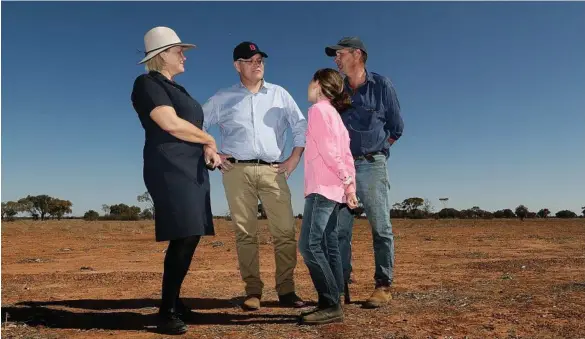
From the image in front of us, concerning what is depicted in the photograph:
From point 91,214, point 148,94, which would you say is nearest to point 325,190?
point 148,94

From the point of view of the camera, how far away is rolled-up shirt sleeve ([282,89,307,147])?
17.5ft

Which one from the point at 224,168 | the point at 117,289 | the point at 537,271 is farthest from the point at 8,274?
the point at 537,271

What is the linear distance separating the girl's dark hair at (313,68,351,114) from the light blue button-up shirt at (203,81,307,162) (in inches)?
38.6

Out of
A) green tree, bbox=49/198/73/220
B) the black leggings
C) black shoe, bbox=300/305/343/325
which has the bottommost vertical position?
black shoe, bbox=300/305/343/325

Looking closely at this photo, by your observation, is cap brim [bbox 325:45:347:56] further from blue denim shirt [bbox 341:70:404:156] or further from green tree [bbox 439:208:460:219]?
green tree [bbox 439:208:460:219]

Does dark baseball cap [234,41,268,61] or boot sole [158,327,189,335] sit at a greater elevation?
dark baseball cap [234,41,268,61]

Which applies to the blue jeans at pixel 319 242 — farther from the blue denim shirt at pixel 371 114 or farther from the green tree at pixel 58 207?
the green tree at pixel 58 207

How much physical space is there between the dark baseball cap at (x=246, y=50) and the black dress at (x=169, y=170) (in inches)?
43.6

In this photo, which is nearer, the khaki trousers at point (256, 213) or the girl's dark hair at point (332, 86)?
the girl's dark hair at point (332, 86)

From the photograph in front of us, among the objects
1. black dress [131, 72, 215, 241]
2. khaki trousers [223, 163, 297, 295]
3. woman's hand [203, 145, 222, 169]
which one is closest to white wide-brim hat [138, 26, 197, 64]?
black dress [131, 72, 215, 241]

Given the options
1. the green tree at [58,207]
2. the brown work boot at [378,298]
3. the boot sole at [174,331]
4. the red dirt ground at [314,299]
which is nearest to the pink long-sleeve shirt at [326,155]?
the red dirt ground at [314,299]

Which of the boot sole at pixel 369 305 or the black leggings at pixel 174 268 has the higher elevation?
the black leggings at pixel 174 268

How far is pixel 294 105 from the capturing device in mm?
5367

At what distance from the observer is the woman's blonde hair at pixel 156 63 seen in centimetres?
425
